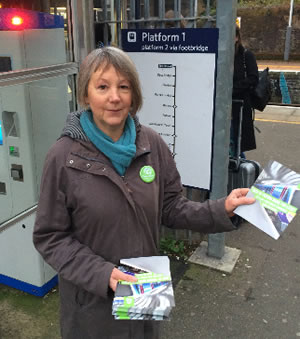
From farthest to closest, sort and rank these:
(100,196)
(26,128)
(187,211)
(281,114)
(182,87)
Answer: (281,114), (182,87), (26,128), (187,211), (100,196)

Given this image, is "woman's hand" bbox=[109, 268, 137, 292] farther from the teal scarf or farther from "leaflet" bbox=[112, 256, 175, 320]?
the teal scarf

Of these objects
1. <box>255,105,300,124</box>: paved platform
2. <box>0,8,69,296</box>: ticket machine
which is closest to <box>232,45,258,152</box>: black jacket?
<box>0,8,69,296</box>: ticket machine

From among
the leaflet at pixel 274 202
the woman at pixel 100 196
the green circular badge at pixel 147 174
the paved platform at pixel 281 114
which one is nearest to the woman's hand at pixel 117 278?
the woman at pixel 100 196

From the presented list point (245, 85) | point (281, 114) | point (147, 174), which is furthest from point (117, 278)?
point (281, 114)

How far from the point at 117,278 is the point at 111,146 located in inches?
20.0

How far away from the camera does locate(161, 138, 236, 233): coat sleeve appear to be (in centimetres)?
181

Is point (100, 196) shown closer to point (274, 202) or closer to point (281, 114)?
point (274, 202)

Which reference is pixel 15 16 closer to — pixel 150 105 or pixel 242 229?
pixel 150 105

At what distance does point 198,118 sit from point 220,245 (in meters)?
1.20

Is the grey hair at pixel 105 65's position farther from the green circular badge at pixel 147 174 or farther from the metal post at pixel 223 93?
the metal post at pixel 223 93

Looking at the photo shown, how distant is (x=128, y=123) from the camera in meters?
1.77

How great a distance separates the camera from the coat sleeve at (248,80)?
420 centimetres

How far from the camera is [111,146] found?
5.28ft

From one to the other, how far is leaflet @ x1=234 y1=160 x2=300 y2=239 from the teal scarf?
20.5 inches
